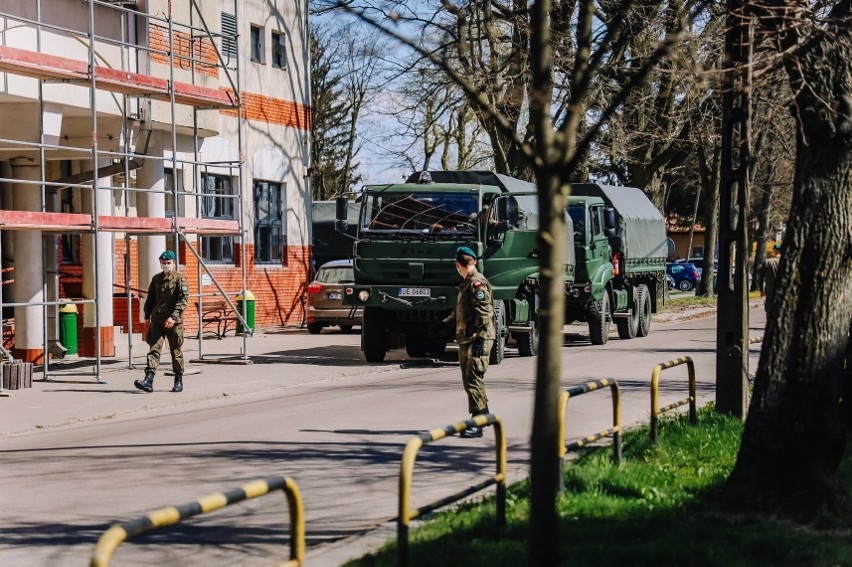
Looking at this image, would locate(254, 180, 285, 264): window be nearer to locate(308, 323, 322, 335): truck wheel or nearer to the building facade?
the building facade

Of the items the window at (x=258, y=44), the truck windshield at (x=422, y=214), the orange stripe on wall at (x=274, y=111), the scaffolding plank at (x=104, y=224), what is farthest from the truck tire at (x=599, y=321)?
the window at (x=258, y=44)

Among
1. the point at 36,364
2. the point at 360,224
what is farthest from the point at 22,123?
the point at 360,224

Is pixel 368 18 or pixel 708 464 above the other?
pixel 368 18

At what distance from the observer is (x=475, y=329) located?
38.9 feet

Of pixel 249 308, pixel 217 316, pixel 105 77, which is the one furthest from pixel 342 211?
pixel 249 308

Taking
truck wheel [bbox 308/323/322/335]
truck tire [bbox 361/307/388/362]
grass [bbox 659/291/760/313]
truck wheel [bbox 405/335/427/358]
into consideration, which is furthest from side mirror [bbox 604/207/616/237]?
grass [bbox 659/291/760/313]

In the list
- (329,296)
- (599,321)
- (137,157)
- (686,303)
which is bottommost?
(686,303)

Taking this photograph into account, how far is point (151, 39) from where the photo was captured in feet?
78.9

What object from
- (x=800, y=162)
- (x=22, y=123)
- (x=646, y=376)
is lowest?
(x=646, y=376)

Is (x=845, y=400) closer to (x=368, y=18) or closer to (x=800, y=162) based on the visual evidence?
(x=800, y=162)

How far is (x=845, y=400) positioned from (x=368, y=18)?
25.4ft

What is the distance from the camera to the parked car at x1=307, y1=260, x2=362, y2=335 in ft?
93.6

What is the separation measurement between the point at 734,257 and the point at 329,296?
57.0 feet

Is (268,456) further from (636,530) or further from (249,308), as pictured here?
(249,308)
